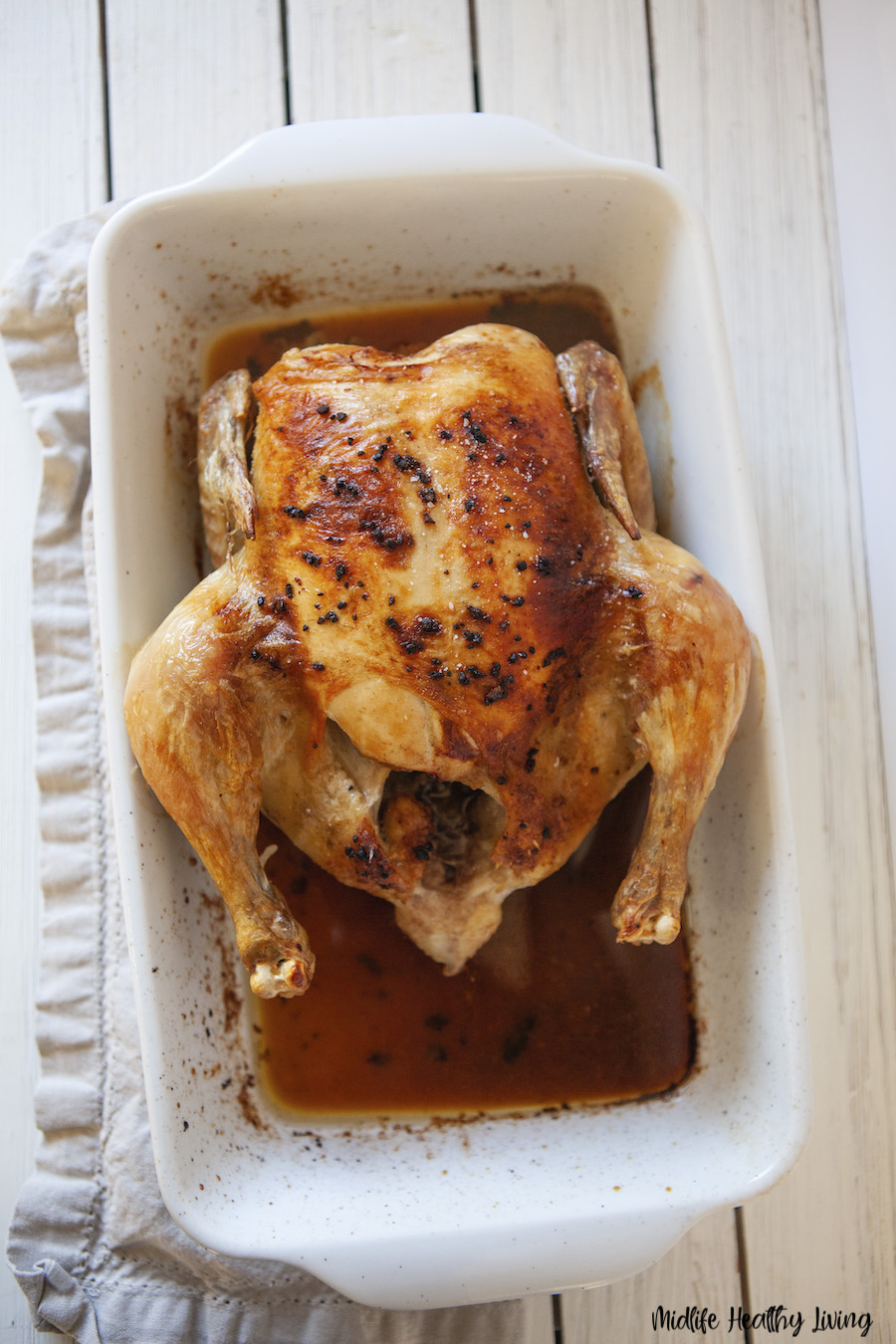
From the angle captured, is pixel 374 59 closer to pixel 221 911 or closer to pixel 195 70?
pixel 195 70

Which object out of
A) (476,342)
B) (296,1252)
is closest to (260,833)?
(296,1252)

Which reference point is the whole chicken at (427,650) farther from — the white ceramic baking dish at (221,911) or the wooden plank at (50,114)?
the wooden plank at (50,114)

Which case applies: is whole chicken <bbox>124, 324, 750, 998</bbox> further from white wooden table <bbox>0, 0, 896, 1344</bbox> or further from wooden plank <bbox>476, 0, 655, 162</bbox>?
wooden plank <bbox>476, 0, 655, 162</bbox>

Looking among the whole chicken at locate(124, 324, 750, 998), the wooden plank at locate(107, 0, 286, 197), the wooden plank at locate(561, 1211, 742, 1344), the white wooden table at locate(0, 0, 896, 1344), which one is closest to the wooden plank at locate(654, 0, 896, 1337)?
the white wooden table at locate(0, 0, 896, 1344)

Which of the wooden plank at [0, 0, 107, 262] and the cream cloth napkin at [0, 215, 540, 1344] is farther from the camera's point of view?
the wooden plank at [0, 0, 107, 262]

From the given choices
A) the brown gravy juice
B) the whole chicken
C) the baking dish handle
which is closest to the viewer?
the whole chicken

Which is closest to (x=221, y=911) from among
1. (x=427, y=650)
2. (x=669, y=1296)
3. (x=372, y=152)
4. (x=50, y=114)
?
(x=427, y=650)

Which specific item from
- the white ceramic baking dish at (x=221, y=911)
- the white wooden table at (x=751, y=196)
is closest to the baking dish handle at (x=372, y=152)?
the white ceramic baking dish at (x=221, y=911)
